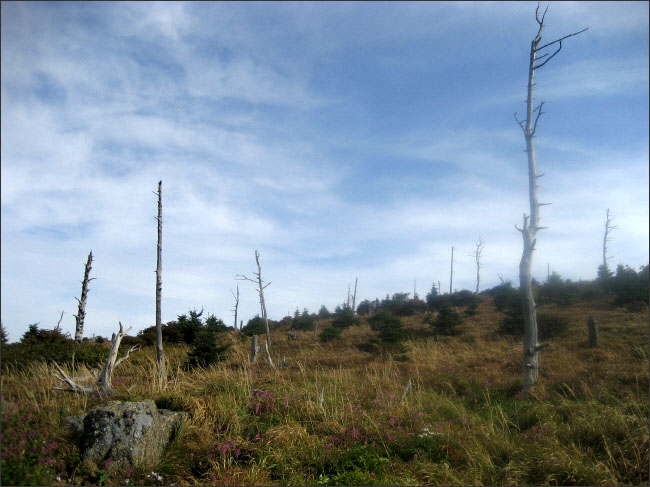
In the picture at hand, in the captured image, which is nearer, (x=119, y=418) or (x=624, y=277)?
(x=119, y=418)

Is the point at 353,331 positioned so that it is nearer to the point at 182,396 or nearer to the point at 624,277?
the point at 624,277

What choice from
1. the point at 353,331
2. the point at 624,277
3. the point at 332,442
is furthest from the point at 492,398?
the point at 624,277

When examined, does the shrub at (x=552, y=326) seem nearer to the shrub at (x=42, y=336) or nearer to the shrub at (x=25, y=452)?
the shrub at (x=25, y=452)

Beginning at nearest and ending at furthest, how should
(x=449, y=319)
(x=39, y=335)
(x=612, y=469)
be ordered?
(x=612, y=469) < (x=39, y=335) < (x=449, y=319)

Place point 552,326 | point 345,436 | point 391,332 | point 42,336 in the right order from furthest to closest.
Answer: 1. point 391,332
2. point 552,326
3. point 42,336
4. point 345,436

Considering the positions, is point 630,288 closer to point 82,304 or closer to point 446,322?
point 446,322

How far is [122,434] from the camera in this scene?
17.2ft

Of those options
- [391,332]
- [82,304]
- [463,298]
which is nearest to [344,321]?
[391,332]

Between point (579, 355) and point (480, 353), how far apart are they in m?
3.43

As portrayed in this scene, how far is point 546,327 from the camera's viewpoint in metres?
19.3

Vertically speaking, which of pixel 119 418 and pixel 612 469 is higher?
pixel 119 418

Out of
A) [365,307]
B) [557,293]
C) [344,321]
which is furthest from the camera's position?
[365,307]

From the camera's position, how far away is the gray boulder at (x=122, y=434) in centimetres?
514

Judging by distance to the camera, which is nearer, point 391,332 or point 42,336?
point 42,336
